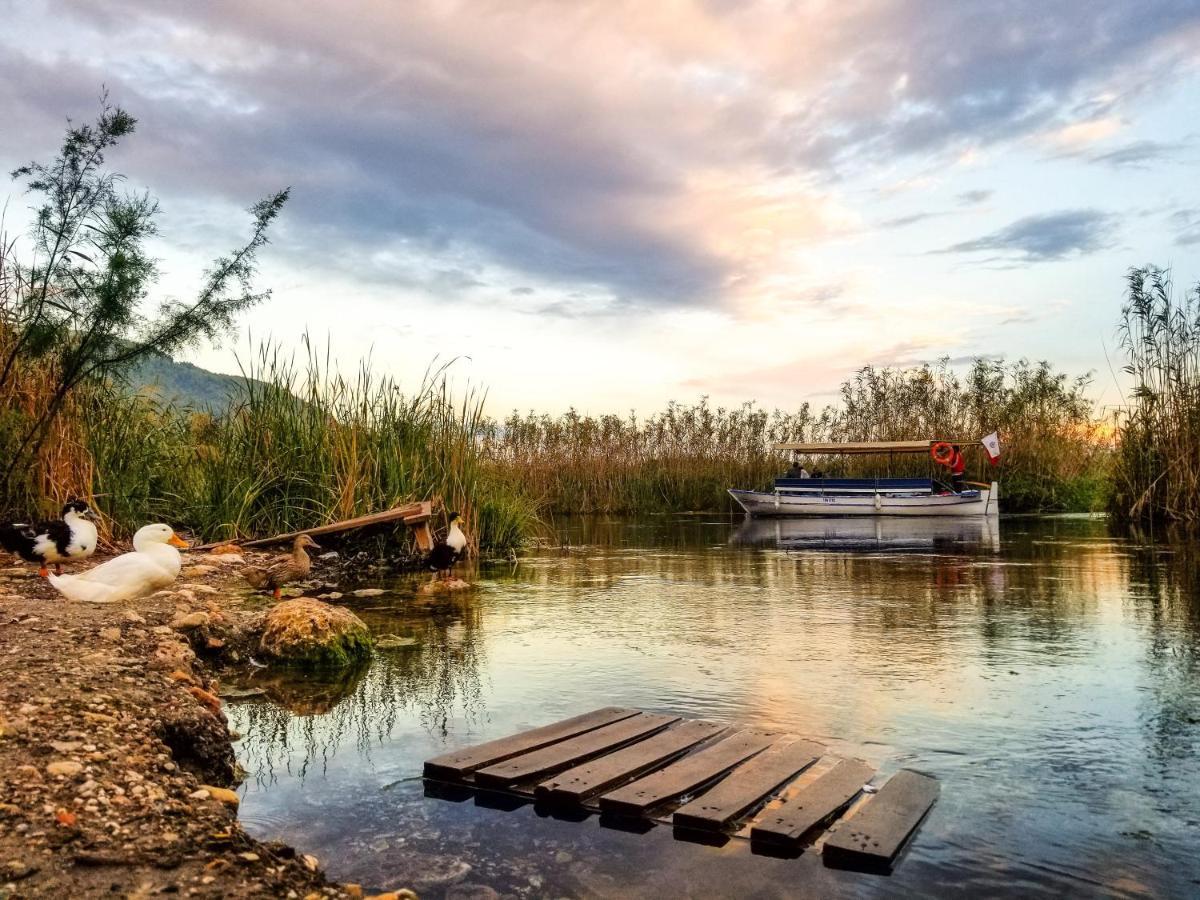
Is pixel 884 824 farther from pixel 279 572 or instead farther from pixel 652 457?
pixel 652 457

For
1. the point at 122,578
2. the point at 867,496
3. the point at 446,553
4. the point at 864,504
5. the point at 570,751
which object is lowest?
the point at 570,751

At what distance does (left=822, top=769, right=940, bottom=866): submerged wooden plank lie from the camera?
2971 mm

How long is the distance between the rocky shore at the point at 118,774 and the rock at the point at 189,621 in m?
0.28

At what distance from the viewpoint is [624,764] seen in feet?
12.5

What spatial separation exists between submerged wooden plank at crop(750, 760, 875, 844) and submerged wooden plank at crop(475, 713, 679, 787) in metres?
0.93

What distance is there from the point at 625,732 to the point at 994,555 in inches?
419

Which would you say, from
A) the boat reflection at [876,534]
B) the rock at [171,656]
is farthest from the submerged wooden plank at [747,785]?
the boat reflection at [876,534]

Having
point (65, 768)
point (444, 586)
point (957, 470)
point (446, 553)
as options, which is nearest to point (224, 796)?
point (65, 768)

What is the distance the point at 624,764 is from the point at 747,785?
0.54m

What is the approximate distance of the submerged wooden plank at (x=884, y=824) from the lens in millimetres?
2971

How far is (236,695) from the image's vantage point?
5137mm

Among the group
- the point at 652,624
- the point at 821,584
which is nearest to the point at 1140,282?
the point at 821,584

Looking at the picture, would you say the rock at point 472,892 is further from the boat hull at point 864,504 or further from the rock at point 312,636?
the boat hull at point 864,504

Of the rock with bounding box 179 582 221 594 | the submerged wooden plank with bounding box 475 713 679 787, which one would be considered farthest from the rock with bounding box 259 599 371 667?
the submerged wooden plank with bounding box 475 713 679 787
